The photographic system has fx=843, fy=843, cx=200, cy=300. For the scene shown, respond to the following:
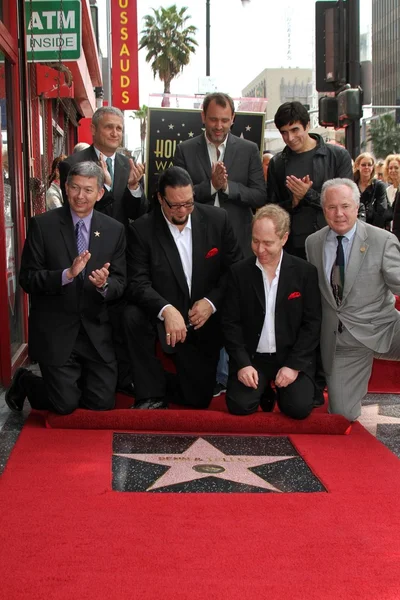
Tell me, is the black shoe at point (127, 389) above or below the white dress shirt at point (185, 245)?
below

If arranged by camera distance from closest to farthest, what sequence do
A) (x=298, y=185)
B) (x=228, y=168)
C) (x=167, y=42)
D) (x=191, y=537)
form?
(x=191, y=537) < (x=298, y=185) < (x=228, y=168) < (x=167, y=42)

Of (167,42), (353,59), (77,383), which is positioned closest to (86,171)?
(77,383)

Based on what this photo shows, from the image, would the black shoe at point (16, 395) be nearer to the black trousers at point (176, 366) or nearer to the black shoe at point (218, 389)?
the black trousers at point (176, 366)

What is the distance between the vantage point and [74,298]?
15.7 feet

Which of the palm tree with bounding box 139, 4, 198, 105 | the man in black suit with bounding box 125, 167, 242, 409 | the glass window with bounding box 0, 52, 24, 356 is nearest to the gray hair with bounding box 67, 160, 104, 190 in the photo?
the man in black suit with bounding box 125, 167, 242, 409

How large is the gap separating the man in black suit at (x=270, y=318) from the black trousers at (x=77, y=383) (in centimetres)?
72

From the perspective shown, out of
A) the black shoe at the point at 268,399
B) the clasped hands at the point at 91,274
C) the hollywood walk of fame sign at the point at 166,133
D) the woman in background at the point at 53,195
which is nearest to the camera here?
the clasped hands at the point at 91,274

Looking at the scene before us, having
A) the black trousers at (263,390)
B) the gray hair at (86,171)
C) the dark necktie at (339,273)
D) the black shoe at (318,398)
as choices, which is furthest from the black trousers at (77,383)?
the dark necktie at (339,273)

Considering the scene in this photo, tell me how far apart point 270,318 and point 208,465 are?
3.82 feet

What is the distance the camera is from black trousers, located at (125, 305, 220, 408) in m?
5.05

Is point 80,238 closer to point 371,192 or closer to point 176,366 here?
point 176,366

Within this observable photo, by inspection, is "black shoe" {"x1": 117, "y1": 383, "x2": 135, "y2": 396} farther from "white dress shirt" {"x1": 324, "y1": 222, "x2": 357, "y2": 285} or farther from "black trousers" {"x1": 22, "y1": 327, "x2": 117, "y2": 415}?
"white dress shirt" {"x1": 324, "y1": 222, "x2": 357, "y2": 285}

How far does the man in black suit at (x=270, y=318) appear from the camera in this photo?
4797 mm

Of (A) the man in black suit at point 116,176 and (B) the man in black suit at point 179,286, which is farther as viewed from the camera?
(A) the man in black suit at point 116,176
